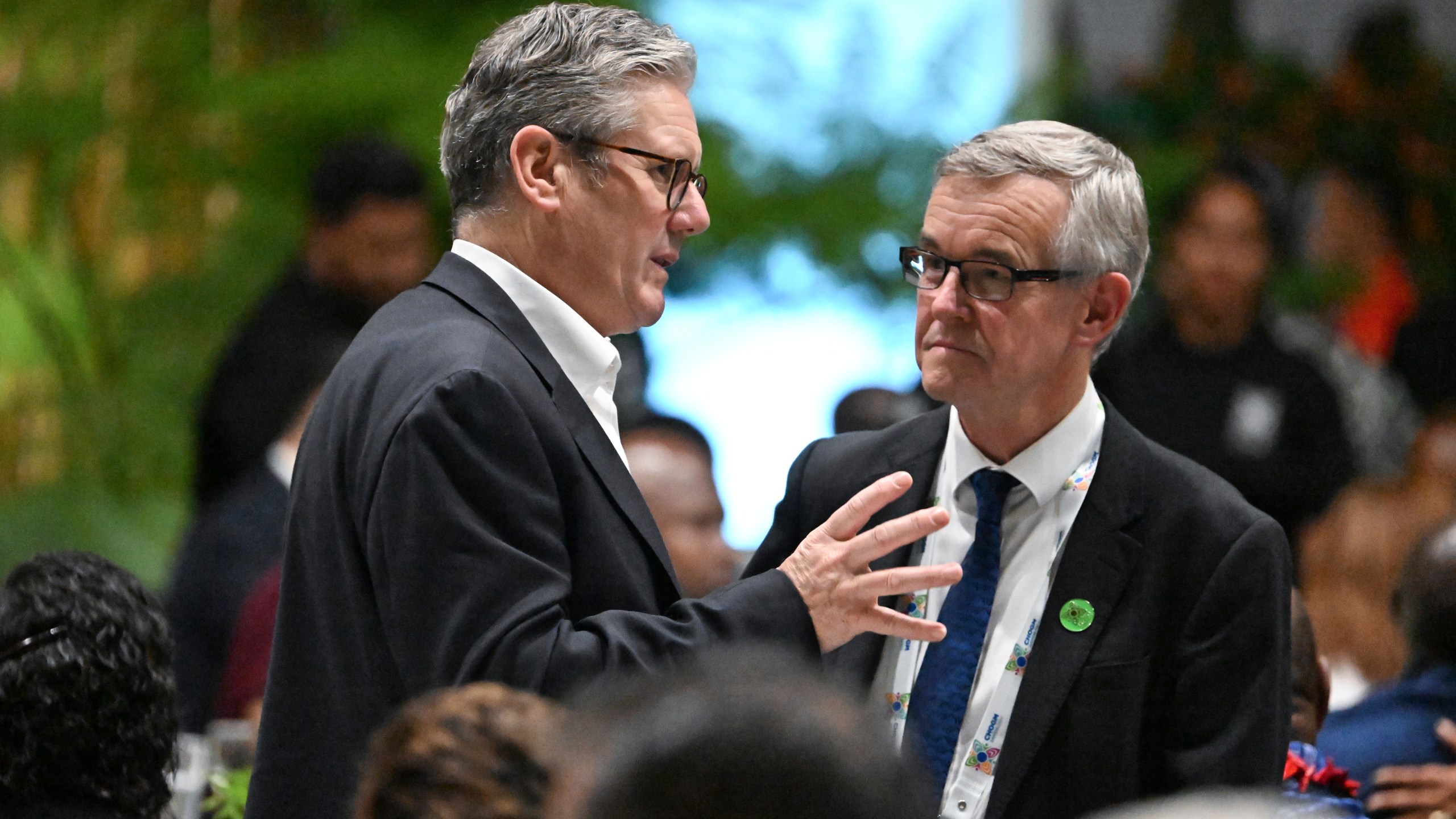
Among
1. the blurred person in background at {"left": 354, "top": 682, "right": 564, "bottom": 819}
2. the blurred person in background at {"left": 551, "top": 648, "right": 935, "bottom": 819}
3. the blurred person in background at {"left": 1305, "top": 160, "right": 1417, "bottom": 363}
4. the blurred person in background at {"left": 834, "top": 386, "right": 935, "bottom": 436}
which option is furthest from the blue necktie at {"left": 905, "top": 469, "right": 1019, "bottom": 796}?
the blurred person in background at {"left": 1305, "top": 160, "right": 1417, "bottom": 363}

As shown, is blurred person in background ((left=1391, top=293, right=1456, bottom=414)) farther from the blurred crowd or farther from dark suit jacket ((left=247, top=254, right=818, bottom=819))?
dark suit jacket ((left=247, top=254, right=818, bottom=819))

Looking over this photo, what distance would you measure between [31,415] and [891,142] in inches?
123

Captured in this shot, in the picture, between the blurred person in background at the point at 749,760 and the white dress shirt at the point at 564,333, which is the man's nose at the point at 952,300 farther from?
the blurred person in background at the point at 749,760

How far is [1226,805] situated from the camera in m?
1.01

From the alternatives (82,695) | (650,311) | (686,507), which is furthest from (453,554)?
(686,507)

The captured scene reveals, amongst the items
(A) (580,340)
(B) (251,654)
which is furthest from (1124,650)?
(B) (251,654)

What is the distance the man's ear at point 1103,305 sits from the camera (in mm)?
2529

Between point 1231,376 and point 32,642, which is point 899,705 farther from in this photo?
point 1231,376

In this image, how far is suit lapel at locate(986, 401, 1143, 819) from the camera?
2312 mm

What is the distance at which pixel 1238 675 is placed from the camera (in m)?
2.29

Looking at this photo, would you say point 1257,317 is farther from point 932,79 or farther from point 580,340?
point 580,340

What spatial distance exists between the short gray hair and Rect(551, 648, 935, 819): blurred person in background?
126cm

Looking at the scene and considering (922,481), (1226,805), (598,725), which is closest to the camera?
(1226,805)

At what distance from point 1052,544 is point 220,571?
2472 millimetres
